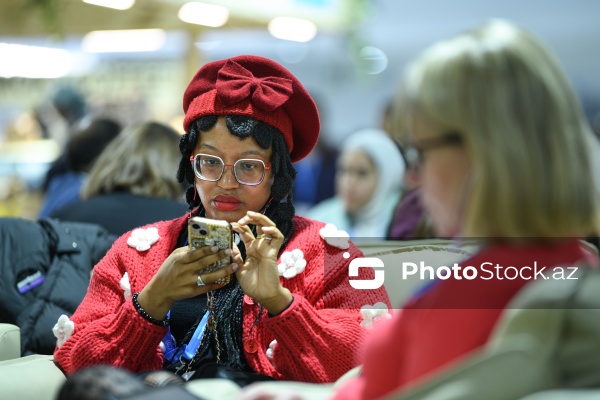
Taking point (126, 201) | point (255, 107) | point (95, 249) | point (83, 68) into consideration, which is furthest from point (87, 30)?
point (83, 68)

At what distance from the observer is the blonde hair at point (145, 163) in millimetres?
3354

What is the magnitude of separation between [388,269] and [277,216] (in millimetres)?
449

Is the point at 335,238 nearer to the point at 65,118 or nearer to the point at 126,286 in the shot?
the point at 126,286

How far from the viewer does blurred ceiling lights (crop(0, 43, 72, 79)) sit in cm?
664

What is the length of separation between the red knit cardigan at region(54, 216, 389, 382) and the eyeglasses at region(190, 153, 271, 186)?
0.20m

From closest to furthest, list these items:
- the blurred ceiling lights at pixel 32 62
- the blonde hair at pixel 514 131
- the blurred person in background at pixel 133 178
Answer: the blonde hair at pixel 514 131 → the blurred person in background at pixel 133 178 → the blurred ceiling lights at pixel 32 62

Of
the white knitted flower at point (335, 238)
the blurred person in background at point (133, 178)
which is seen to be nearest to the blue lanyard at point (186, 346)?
the white knitted flower at point (335, 238)

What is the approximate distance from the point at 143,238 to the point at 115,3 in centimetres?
243

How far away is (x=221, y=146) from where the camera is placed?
2131mm

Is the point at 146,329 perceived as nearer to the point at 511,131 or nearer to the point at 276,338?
the point at 276,338

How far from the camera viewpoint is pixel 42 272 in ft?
9.07

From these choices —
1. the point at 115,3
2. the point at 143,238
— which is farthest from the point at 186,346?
the point at 115,3

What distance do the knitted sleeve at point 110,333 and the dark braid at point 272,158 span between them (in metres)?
0.33

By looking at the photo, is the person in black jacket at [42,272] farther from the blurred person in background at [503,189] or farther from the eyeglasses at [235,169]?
the blurred person in background at [503,189]
